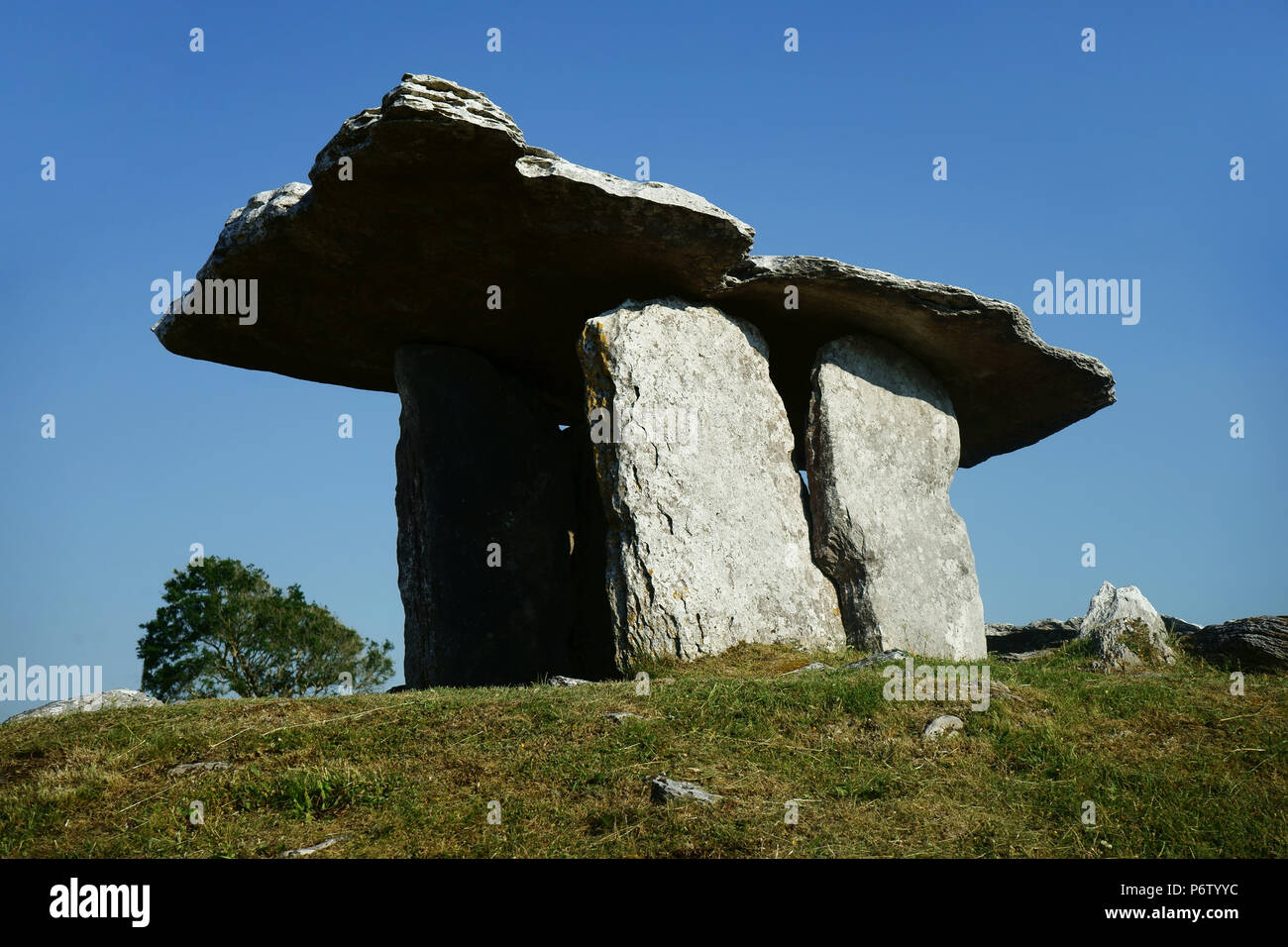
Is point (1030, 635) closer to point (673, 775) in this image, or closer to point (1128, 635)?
point (1128, 635)

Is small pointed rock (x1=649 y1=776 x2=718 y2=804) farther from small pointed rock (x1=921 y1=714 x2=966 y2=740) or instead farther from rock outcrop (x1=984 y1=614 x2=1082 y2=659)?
rock outcrop (x1=984 y1=614 x2=1082 y2=659)

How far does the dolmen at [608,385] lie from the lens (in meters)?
10.9

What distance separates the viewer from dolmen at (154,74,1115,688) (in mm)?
10898

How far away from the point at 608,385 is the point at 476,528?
111 inches

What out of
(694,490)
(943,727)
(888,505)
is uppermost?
(694,490)

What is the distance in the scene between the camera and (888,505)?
1280 cm

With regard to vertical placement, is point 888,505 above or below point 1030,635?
above

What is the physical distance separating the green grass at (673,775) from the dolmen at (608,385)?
306 centimetres

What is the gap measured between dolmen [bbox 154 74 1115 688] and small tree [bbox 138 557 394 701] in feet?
19.5

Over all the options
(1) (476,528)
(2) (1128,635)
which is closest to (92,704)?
(1) (476,528)

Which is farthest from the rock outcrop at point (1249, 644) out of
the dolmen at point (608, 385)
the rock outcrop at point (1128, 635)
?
the dolmen at point (608, 385)
